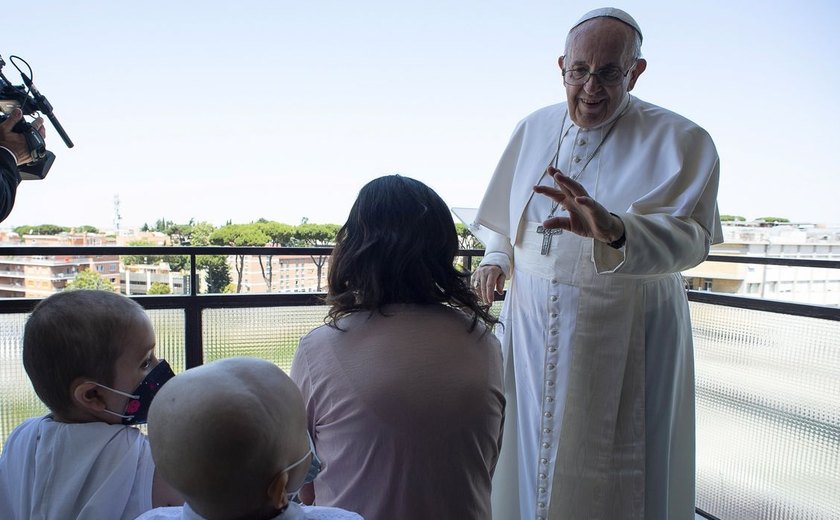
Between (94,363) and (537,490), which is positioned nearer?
(94,363)

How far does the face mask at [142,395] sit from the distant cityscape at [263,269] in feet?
1.29

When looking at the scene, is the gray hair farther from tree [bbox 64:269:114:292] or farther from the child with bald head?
tree [bbox 64:269:114:292]

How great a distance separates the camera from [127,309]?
3.43 feet

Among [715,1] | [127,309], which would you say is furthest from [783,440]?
[715,1]

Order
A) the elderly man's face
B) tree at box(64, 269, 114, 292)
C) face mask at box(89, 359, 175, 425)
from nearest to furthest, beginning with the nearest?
face mask at box(89, 359, 175, 425) < the elderly man's face < tree at box(64, 269, 114, 292)

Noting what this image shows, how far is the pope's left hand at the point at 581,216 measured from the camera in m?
1.27

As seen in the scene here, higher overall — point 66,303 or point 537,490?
point 66,303

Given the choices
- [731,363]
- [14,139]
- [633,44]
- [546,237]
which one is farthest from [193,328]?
[731,363]

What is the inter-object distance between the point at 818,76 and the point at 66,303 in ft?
78.4

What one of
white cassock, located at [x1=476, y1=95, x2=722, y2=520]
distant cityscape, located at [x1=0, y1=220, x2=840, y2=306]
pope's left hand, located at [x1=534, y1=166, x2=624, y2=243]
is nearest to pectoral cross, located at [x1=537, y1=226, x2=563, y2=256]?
white cassock, located at [x1=476, y1=95, x2=722, y2=520]

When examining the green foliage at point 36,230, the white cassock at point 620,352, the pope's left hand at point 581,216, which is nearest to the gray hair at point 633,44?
the white cassock at point 620,352

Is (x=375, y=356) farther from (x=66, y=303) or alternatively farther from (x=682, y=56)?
(x=682, y=56)

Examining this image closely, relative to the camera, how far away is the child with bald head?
25.7 inches

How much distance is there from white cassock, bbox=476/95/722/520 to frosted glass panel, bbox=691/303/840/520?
0.73 meters
